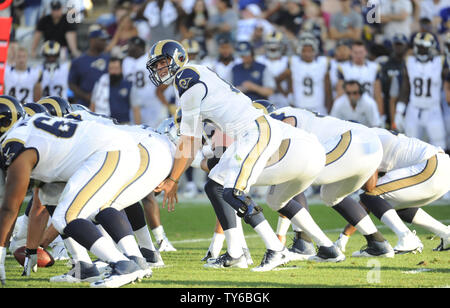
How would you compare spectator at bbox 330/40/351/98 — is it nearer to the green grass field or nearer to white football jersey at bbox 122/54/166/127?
white football jersey at bbox 122/54/166/127

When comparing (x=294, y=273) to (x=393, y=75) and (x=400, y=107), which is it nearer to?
(x=400, y=107)

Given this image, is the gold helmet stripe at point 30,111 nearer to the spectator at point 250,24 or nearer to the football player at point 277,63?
the football player at point 277,63

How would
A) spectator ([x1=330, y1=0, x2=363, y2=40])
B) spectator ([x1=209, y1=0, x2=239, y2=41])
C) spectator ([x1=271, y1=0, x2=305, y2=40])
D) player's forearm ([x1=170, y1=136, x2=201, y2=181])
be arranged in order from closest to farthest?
player's forearm ([x1=170, y1=136, x2=201, y2=181]), spectator ([x1=330, y1=0, x2=363, y2=40]), spectator ([x1=209, y1=0, x2=239, y2=41]), spectator ([x1=271, y1=0, x2=305, y2=40])

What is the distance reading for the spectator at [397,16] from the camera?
13781 mm

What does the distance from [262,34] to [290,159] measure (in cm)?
822

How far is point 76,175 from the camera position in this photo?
557 centimetres

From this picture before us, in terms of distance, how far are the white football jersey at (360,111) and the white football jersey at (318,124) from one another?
427 centimetres

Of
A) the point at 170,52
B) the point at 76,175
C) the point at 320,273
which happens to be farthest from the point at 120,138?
the point at 320,273

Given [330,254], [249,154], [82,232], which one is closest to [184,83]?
[249,154]

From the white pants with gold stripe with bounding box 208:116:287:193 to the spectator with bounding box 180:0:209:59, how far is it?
26.1ft

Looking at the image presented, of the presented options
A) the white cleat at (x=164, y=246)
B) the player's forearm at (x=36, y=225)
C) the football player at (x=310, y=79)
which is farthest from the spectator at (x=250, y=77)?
the player's forearm at (x=36, y=225)

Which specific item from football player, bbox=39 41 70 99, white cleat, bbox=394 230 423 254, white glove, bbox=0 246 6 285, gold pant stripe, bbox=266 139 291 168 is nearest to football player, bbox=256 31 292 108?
football player, bbox=39 41 70 99

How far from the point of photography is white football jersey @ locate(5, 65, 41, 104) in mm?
12477

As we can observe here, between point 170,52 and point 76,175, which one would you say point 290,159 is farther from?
point 76,175
